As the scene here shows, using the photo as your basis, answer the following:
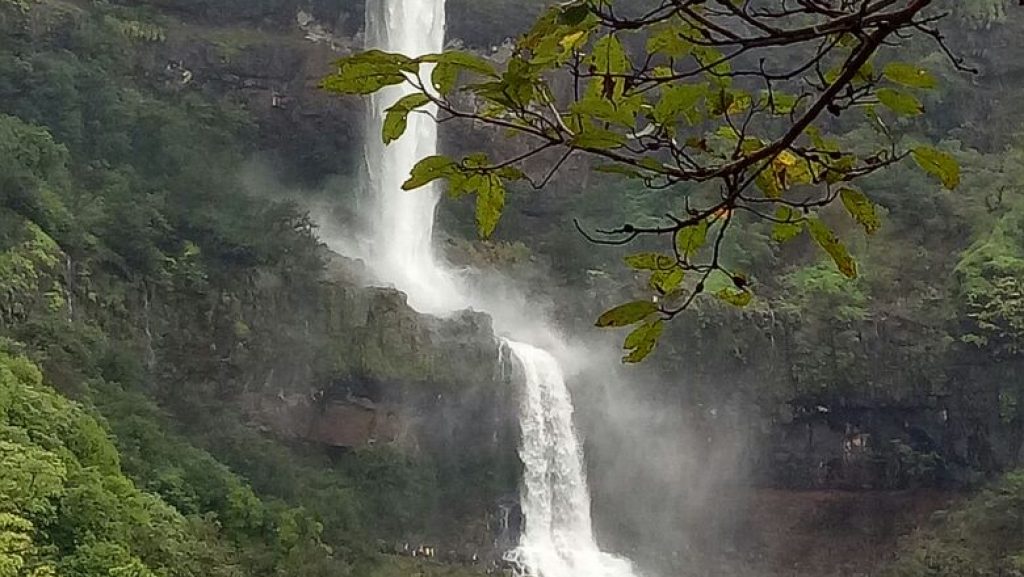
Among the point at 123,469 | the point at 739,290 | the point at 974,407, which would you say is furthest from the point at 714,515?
the point at 739,290

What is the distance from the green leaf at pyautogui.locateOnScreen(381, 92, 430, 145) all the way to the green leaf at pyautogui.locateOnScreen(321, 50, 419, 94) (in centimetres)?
4

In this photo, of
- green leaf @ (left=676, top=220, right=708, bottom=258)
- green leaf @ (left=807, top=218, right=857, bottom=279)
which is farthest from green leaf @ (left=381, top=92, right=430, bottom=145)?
green leaf @ (left=807, top=218, right=857, bottom=279)

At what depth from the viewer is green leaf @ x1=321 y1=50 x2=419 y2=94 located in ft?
3.41

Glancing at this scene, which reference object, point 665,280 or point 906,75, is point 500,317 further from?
point 906,75

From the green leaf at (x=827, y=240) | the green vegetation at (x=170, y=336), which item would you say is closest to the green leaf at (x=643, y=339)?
the green leaf at (x=827, y=240)

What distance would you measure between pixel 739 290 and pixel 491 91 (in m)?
0.43

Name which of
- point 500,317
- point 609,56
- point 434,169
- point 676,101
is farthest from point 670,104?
point 500,317

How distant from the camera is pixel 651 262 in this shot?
48.4 inches

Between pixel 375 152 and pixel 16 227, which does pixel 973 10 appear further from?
pixel 16 227

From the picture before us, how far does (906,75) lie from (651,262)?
1.06 feet

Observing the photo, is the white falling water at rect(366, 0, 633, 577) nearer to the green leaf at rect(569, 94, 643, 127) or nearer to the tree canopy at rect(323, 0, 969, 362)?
the tree canopy at rect(323, 0, 969, 362)

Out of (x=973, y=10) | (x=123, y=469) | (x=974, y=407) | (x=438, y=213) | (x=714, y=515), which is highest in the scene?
(x=973, y=10)

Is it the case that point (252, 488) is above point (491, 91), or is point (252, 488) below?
above

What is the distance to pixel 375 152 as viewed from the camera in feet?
58.7
